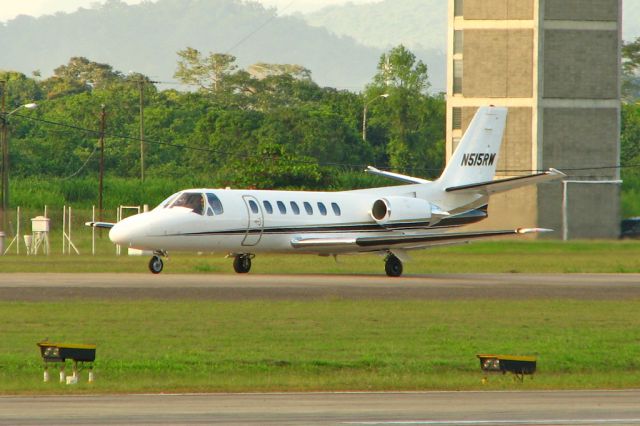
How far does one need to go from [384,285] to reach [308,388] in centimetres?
1591

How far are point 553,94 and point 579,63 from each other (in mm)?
2089

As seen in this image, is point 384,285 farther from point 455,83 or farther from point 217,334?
point 455,83

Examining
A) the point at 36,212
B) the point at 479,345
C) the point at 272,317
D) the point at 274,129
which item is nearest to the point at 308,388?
the point at 479,345

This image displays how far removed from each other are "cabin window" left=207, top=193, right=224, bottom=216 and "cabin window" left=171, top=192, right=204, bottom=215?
24cm

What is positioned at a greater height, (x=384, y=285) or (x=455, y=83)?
(x=455, y=83)

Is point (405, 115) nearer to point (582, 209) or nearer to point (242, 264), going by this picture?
point (582, 209)

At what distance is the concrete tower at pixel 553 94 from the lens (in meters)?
70.3

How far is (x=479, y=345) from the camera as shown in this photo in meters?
20.8

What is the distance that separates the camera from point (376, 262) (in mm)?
46219

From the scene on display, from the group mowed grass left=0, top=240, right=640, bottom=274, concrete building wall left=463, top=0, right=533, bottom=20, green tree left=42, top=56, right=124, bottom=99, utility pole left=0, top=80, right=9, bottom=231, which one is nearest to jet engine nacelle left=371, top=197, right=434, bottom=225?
mowed grass left=0, top=240, right=640, bottom=274

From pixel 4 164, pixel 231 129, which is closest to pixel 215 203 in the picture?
pixel 4 164

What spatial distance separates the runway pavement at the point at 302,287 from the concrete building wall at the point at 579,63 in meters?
35.1

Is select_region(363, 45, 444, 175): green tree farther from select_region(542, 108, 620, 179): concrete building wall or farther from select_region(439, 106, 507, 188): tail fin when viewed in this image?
select_region(439, 106, 507, 188): tail fin

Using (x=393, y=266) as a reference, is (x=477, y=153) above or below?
above
